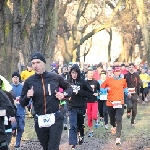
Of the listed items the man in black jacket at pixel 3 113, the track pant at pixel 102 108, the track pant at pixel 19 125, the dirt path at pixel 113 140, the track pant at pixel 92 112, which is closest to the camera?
the man in black jacket at pixel 3 113

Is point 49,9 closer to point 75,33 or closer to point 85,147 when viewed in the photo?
point 85,147

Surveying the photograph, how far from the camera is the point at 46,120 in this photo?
314 inches

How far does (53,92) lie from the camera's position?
8102 millimetres

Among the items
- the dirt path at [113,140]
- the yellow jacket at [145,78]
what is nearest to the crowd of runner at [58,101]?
the dirt path at [113,140]

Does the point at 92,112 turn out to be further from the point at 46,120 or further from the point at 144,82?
the point at 144,82

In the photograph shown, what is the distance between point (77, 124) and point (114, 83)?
1.44m

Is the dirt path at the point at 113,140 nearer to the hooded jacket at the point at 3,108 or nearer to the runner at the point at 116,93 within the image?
the runner at the point at 116,93

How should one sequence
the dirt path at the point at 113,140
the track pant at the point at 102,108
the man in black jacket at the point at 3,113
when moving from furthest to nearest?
the track pant at the point at 102,108, the dirt path at the point at 113,140, the man in black jacket at the point at 3,113

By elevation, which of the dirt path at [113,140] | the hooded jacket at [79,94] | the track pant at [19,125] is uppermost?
the hooded jacket at [79,94]

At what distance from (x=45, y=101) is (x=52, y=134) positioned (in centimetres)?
53

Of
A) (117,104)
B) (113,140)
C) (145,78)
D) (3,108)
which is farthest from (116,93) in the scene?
(145,78)

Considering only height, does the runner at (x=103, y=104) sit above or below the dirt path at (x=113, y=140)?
above

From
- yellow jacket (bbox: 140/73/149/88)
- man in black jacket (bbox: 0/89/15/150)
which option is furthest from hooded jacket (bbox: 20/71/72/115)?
yellow jacket (bbox: 140/73/149/88)

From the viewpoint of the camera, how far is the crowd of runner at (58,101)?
26.4ft
